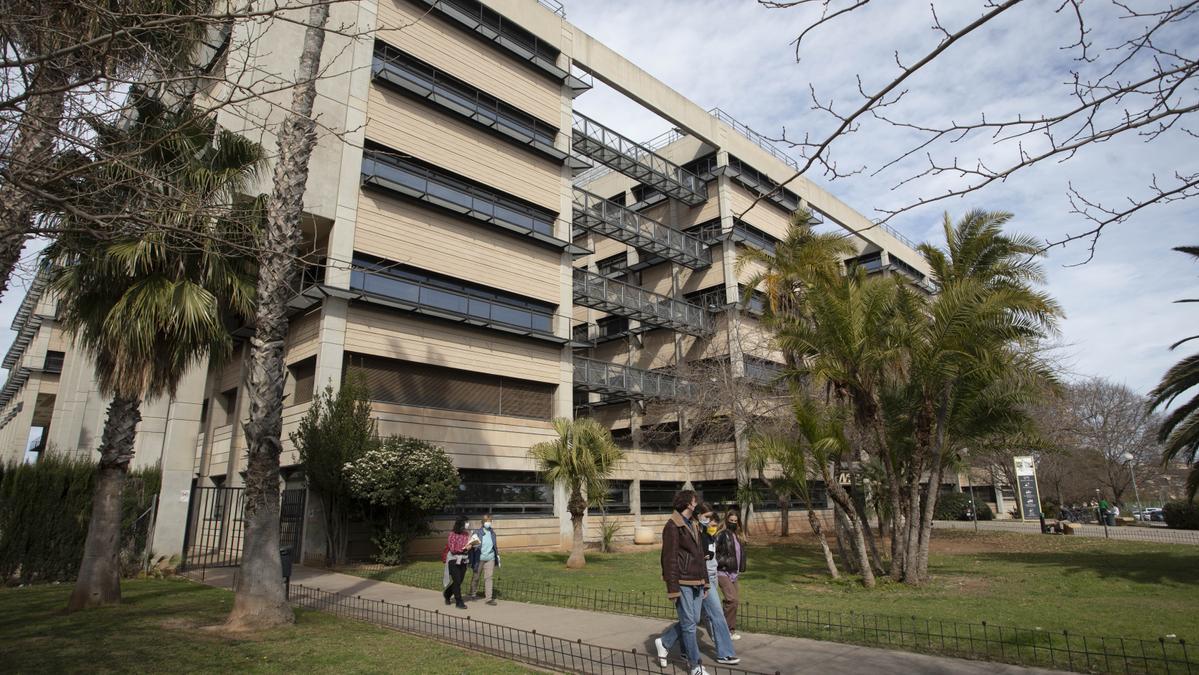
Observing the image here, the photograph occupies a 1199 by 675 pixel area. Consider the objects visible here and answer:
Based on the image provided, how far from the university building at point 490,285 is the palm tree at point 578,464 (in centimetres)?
560

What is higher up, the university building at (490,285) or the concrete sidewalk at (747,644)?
the university building at (490,285)

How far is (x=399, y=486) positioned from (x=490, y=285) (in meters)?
9.57

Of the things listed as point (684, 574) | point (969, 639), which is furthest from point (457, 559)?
point (969, 639)

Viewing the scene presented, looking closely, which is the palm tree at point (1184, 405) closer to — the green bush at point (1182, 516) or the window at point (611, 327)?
the green bush at point (1182, 516)

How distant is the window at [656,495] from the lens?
3053cm

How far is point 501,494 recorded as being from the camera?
23.8 metres

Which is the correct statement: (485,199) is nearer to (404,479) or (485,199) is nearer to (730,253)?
(404,479)

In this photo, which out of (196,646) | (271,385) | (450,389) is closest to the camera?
(196,646)

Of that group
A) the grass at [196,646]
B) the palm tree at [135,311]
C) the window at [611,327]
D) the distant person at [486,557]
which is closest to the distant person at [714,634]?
the grass at [196,646]

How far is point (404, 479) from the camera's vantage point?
17734 millimetres

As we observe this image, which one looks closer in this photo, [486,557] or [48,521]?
[486,557]

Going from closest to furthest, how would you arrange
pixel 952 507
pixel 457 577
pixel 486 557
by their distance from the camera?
1. pixel 457 577
2. pixel 486 557
3. pixel 952 507

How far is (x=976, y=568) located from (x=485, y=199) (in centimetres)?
1972

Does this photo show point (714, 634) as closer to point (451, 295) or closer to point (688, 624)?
point (688, 624)
